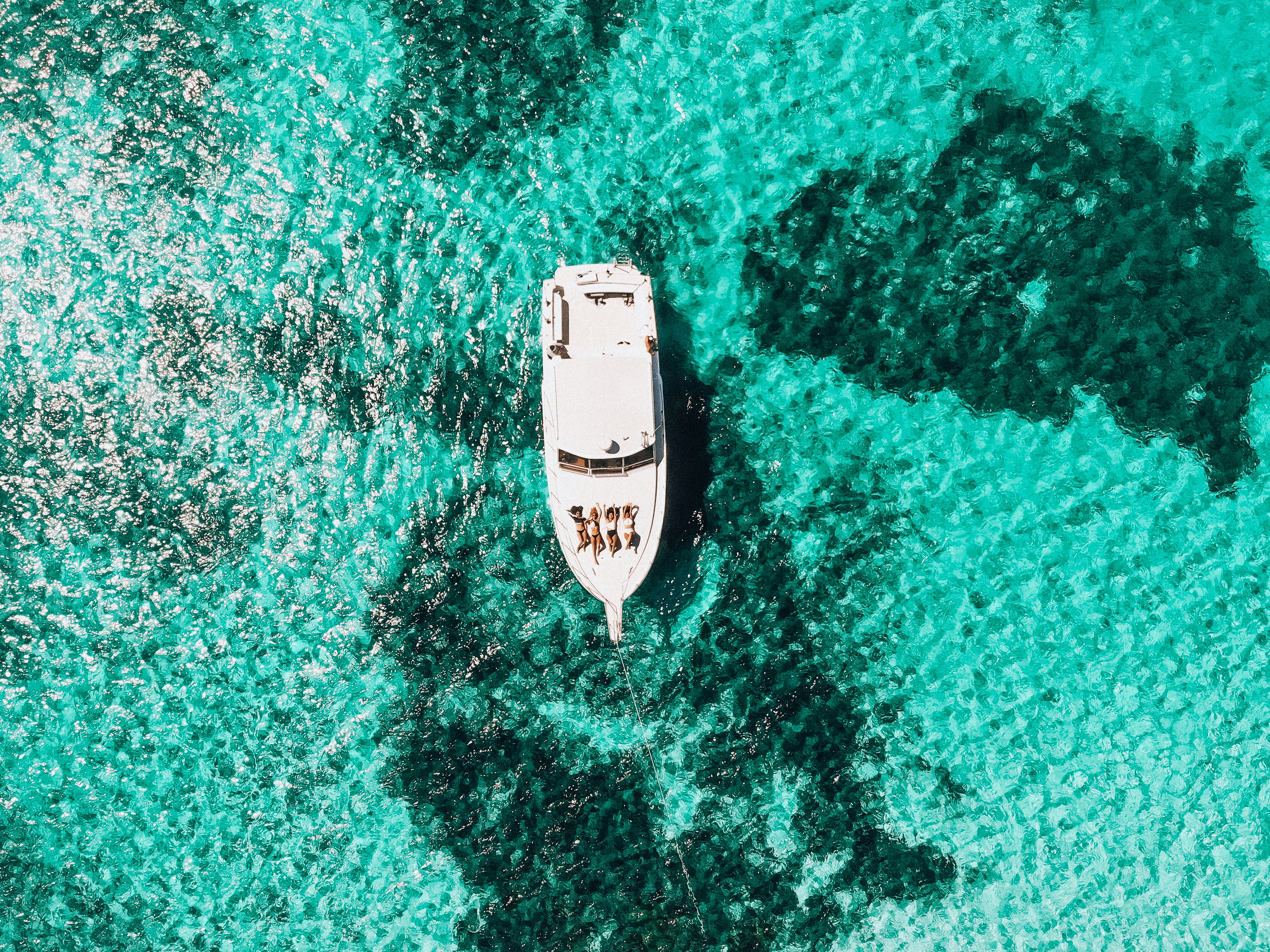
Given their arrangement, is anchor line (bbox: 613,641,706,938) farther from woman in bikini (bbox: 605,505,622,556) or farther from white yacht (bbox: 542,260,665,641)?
woman in bikini (bbox: 605,505,622,556)

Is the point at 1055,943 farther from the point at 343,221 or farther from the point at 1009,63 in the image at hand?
the point at 343,221


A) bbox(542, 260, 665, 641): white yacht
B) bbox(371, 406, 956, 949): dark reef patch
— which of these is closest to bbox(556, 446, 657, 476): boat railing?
bbox(542, 260, 665, 641): white yacht

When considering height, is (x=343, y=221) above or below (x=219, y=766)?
above

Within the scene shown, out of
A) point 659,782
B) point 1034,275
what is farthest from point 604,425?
point 1034,275

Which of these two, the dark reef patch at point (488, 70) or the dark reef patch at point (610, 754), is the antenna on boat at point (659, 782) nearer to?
the dark reef patch at point (610, 754)

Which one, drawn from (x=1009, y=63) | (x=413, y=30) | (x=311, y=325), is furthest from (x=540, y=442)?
(x=1009, y=63)

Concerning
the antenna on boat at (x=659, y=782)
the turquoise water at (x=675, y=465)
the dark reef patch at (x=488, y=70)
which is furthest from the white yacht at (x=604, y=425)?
the dark reef patch at (x=488, y=70)
